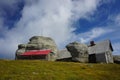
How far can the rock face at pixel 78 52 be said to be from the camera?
90.6 meters

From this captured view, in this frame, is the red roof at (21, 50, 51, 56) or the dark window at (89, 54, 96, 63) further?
the red roof at (21, 50, 51, 56)

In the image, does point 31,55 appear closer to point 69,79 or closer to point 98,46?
point 98,46

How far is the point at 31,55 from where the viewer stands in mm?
99000

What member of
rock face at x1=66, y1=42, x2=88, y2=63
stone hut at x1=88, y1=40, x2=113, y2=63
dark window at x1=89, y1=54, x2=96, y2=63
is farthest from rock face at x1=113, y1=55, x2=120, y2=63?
rock face at x1=66, y1=42, x2=88, y2=63

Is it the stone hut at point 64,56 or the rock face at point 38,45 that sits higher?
the rock face at point 38,45

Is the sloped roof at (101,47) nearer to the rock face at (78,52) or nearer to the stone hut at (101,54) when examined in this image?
the stone hut at (101,54)

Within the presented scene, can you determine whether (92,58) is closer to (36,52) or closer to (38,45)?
(36,52)

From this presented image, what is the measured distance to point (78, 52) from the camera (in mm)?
90500

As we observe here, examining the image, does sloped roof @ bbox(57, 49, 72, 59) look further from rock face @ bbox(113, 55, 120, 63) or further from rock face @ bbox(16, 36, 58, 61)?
rock face @ bbox(113, 55, 120, 63)

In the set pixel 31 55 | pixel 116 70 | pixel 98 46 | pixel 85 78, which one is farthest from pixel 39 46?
pixel 85 78

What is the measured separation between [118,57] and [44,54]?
117ft

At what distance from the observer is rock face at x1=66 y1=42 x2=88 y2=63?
9059 centimetres

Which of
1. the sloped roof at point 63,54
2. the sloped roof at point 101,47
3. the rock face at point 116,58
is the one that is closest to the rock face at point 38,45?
the sloped roof at point 63,54

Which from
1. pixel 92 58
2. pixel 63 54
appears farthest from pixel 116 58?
pixel 63 54
